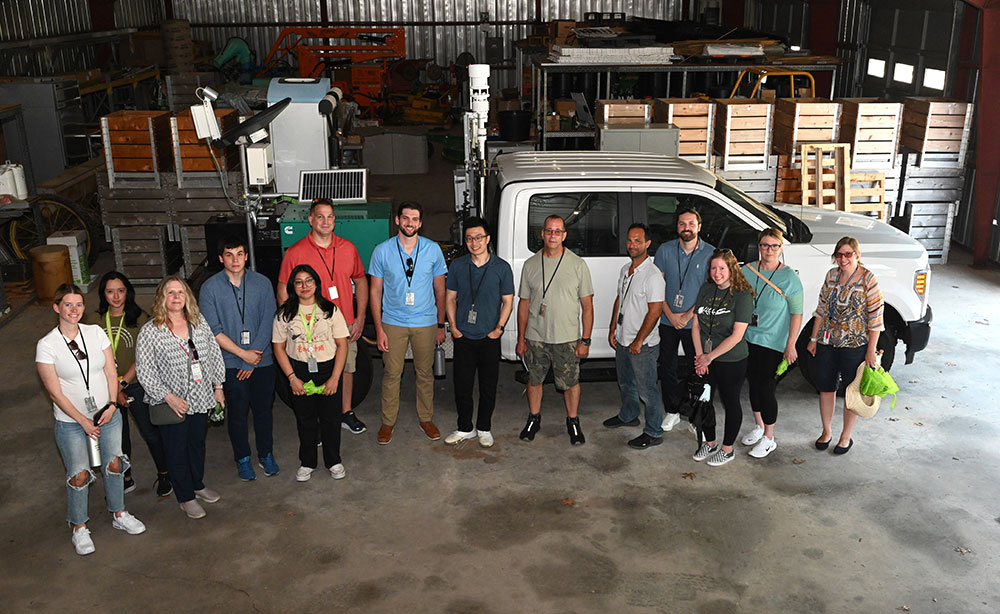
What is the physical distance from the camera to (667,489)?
6066mm

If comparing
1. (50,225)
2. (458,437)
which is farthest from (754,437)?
(50,225)

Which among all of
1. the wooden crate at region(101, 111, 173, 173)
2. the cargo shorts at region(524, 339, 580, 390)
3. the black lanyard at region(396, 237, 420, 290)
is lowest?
the cargo shorts at region(524, 339, 580, 390)

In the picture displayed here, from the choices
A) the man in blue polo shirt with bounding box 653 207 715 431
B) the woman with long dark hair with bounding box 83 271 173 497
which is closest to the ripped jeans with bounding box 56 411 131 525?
the woman with long dark hair with bounding box 83 271 173 497

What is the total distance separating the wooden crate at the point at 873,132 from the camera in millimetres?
11195

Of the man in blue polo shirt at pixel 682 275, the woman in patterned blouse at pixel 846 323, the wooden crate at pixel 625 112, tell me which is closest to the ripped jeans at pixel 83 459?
the man in blue polo shirt at pixel 682 275

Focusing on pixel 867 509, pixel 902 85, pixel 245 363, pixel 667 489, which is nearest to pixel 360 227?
pixel 245 363

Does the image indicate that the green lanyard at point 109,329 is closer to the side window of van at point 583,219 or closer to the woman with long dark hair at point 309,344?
the woman with long dark hair at point 309,344

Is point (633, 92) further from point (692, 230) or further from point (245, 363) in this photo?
point (245, 363)

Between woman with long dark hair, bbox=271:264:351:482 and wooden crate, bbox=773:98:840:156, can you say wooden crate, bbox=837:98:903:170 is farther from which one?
woman with long dark hair, bbox=271:264:351:482

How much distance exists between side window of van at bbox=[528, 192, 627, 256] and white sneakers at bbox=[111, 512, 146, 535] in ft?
11.0

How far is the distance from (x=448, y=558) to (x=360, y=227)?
304cm

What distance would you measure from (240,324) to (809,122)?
835 centimetres

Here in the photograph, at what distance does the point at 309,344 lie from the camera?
5.71 metres

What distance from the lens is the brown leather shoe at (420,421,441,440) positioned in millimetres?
6812
